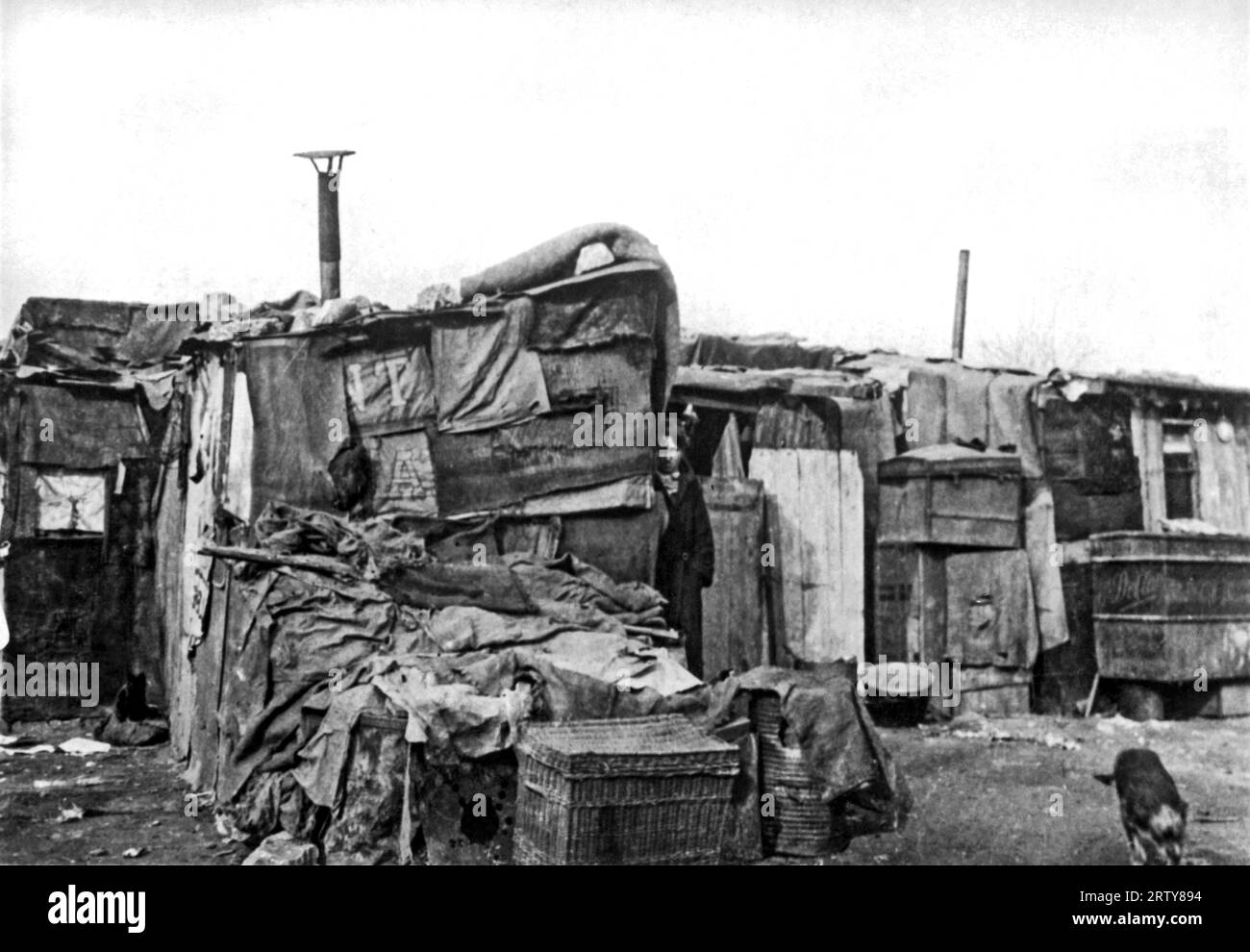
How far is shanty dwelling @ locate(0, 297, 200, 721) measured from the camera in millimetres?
13406

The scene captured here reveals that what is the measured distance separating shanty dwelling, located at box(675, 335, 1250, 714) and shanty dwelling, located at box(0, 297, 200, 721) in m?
6.32

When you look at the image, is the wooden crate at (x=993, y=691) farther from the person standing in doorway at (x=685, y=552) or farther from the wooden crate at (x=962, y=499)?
the person standing in doorway at (x=685, y=552)

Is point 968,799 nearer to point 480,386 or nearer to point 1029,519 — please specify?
point 480,386

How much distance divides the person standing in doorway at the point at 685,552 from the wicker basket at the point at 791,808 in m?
3.43

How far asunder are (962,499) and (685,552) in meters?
3.65

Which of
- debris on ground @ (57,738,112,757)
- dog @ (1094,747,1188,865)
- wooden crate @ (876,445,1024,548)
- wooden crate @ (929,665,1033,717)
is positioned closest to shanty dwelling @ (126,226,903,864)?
debris on ground @ (57,738,112,757)

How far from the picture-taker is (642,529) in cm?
1041

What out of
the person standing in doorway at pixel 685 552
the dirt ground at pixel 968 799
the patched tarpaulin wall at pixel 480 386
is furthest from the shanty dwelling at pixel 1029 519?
the patched tarpaulin wall at pixel 480 386

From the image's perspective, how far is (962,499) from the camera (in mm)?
13266

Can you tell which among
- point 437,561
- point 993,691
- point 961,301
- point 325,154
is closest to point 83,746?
point 437,561

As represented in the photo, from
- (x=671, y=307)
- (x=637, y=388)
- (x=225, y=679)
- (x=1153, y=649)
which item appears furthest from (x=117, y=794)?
(x=1153, y=649)

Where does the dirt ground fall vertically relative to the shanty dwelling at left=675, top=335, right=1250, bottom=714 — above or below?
below

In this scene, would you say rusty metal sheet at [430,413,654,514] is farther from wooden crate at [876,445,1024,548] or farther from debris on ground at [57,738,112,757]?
debris on ground at [57,738,112,757]
